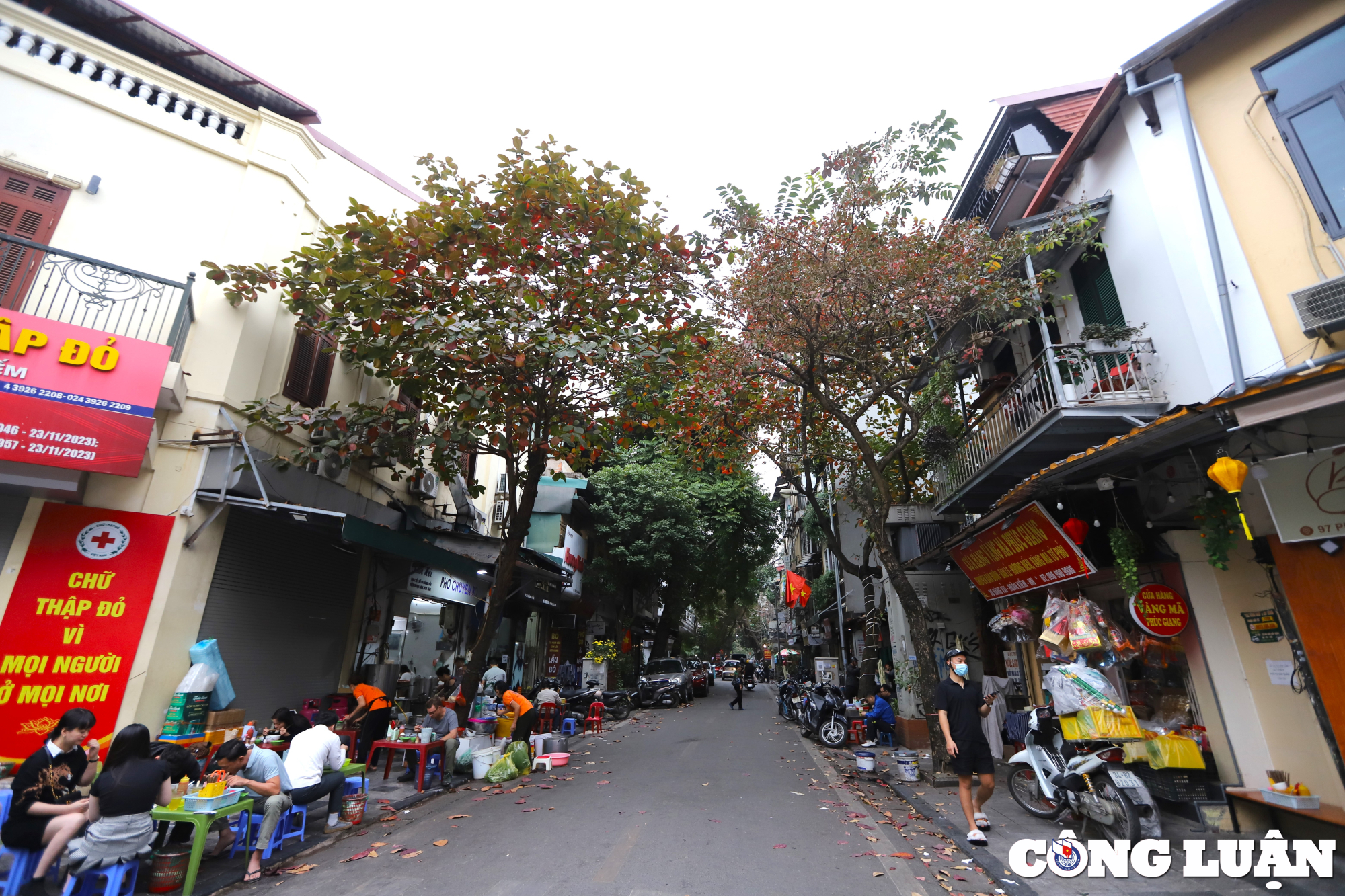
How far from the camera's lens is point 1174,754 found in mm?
6434

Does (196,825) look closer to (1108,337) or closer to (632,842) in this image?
(632,842)

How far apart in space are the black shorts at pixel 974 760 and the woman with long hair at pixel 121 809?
7.10 meters

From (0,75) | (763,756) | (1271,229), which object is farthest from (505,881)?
(0,75)

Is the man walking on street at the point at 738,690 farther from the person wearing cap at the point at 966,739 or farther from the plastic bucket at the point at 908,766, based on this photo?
the person wearing cap at the point at 966,739

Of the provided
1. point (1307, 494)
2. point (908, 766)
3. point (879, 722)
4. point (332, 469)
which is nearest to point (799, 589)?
point (879, 722)

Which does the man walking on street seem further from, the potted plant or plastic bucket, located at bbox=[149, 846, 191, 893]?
plastic bucket, located at bbox=[149, 846, 191, 893]

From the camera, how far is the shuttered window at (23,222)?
7.43 m

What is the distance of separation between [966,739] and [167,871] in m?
7.34

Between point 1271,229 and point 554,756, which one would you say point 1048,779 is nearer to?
point 1271,229

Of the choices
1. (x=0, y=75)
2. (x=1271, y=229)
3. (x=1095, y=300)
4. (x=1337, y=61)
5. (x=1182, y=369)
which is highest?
(x=0, y=75)

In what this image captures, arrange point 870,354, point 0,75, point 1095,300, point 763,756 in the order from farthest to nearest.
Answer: point 763,756
point 870,354
point 1095,300
point 0,75

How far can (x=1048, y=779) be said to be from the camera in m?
6.84

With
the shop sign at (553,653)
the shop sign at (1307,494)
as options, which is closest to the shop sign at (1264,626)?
the shop sign at (1307,494)

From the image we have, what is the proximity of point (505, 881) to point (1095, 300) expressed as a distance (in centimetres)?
995
